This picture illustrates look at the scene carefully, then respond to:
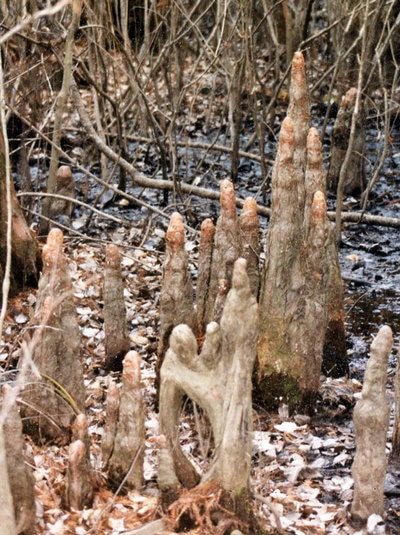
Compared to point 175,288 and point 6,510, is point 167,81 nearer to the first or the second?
point 175,288

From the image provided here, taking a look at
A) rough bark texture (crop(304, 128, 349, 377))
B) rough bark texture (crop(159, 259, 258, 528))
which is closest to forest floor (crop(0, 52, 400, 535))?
rough bark texture (crop(304, 128, 349, 377))

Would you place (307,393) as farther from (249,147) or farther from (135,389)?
(249,147)

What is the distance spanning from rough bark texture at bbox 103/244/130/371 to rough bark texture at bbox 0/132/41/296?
107 cm

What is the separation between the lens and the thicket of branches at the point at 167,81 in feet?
25.6

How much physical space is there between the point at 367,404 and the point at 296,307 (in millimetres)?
1341

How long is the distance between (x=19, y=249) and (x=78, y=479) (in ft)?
10.2

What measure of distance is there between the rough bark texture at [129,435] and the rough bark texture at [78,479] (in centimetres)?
17

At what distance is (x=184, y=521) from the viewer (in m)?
3.63

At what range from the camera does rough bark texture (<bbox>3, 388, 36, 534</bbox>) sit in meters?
3.38

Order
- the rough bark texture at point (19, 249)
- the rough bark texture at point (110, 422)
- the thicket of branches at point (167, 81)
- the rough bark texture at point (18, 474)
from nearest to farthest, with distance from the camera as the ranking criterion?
the rough bark texture at point (18, 474) < the rough bark texture at point (110, 422) < the rough bark texture at point (19, 249) < the thicket of branches at point (167, 81)

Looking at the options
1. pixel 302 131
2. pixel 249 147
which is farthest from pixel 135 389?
pixel 249 147

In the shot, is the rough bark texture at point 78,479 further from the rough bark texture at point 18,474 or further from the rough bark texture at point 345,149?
the rough bark texture at point 345,149

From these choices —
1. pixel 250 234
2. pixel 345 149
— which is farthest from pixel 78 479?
pixel 345 149

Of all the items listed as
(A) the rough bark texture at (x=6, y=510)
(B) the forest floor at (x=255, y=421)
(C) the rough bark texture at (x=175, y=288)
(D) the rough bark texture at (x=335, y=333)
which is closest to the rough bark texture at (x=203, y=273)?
(C) the rough bark texture at (x=175, y=288)
